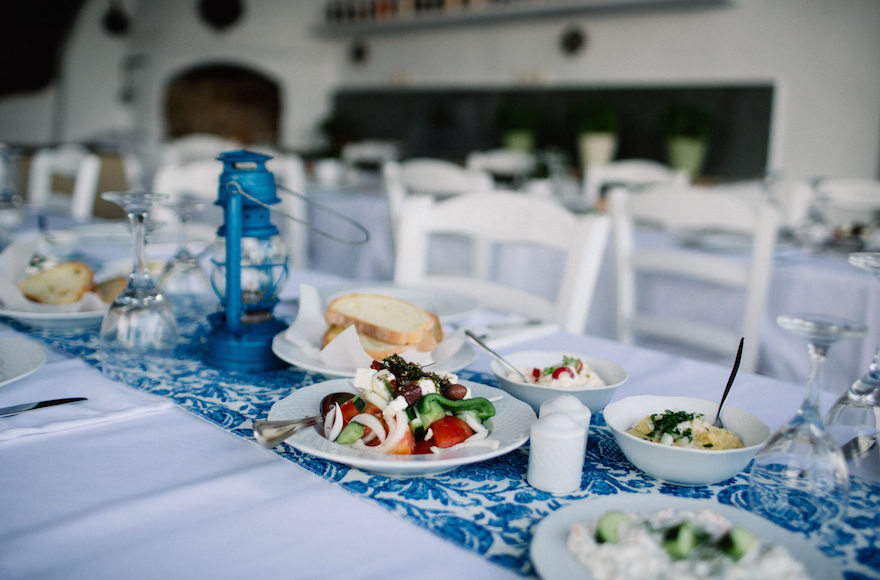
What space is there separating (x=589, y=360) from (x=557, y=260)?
1.50 metres

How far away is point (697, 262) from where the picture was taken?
1.66 m

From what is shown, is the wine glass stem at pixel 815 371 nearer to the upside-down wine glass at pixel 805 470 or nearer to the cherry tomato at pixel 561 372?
the upside-down wine glass at pixel 805 470

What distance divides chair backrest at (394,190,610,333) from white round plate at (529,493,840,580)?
2.63 feet

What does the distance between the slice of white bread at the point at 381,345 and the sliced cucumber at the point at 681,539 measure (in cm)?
48

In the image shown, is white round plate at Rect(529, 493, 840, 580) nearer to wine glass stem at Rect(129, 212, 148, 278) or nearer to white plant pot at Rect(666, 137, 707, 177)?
wine glass stem at Rect(129, 212, 148, 278)

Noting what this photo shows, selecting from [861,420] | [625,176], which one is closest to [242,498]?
[861,420]

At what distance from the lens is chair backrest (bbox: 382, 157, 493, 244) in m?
2.54

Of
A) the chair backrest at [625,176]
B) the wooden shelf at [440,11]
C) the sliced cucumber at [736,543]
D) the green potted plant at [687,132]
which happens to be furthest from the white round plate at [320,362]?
the wooden shelf at [440,11]

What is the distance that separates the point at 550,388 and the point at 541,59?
18.5 feet

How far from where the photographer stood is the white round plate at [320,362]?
32.7 inches

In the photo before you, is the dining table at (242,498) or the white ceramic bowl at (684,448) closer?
the dining table at (242,498)

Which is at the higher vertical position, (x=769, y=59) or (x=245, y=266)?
(x=769, y=59)

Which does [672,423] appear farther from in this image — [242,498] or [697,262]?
[697,262]

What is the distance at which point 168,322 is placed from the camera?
0.90 meters
